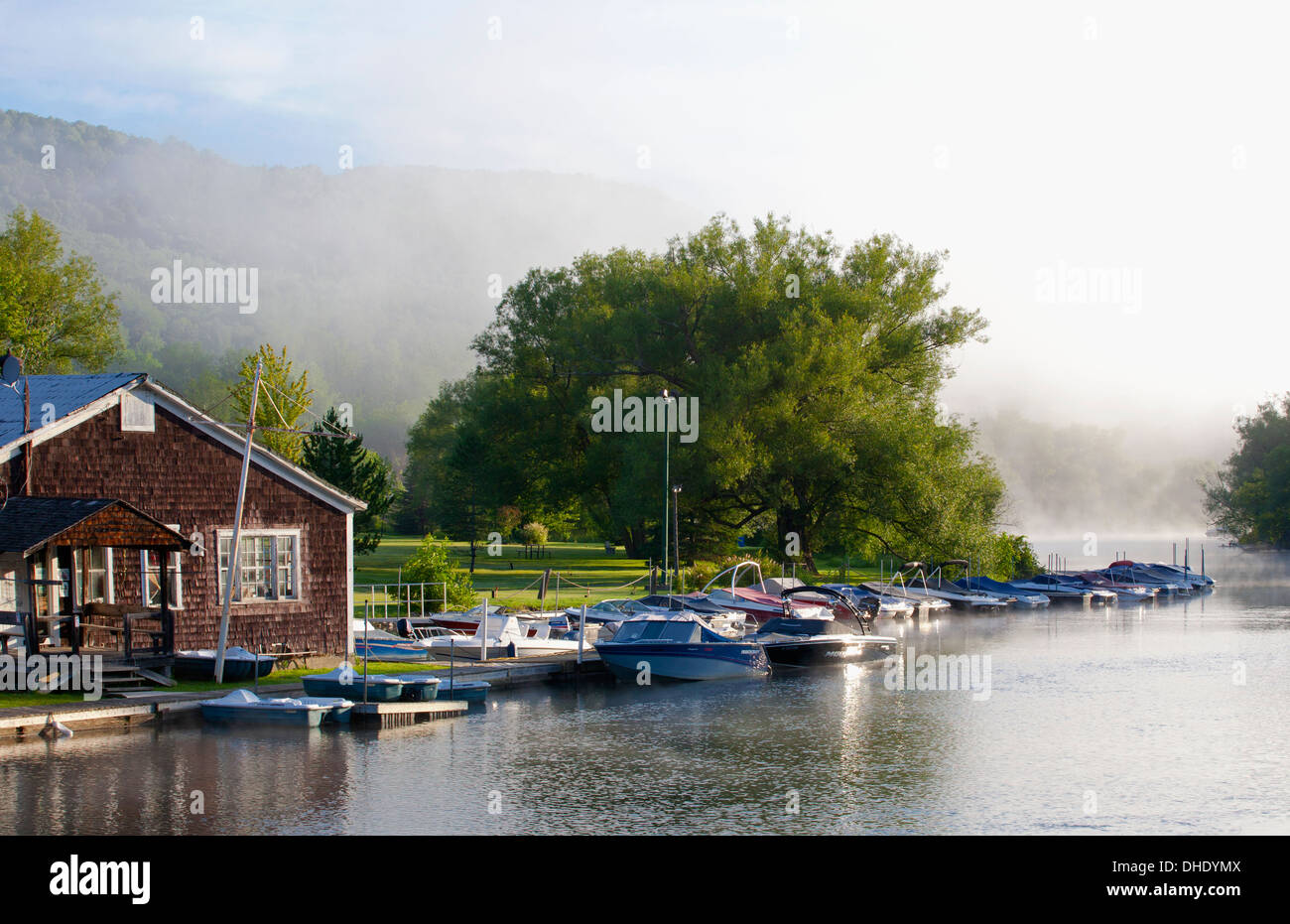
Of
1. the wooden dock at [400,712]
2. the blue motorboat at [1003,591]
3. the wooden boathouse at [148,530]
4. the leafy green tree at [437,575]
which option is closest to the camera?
the wooden boathouse at [148,530]

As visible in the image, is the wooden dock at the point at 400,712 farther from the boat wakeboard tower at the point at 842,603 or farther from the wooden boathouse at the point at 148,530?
the boat wakeboard tower at the point at 842,603

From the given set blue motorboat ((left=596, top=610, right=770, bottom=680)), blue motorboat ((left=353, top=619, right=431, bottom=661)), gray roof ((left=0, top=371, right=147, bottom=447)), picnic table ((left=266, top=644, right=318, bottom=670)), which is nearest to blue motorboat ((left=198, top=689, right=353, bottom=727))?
picnic table ((left=266, top=644, right=318, bottom=670))

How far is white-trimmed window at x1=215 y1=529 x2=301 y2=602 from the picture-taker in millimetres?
33344

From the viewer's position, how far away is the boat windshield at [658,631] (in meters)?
39.7

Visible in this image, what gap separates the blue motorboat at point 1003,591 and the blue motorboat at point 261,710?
56.0 metres

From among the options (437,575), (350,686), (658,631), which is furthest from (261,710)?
(437,575)

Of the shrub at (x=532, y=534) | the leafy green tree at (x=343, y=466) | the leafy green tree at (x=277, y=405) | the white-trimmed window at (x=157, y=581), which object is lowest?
the shrub at (x=532, y=534)

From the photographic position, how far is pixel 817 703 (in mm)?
35281

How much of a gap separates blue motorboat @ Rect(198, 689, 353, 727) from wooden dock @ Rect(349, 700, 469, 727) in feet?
3.46

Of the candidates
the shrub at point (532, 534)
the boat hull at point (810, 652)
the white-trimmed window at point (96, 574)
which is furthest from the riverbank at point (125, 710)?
the shrub at point (532, 534)

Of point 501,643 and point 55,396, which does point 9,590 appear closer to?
point 55,396

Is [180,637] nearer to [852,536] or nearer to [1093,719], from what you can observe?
[1093,719]

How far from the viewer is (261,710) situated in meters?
28.1
